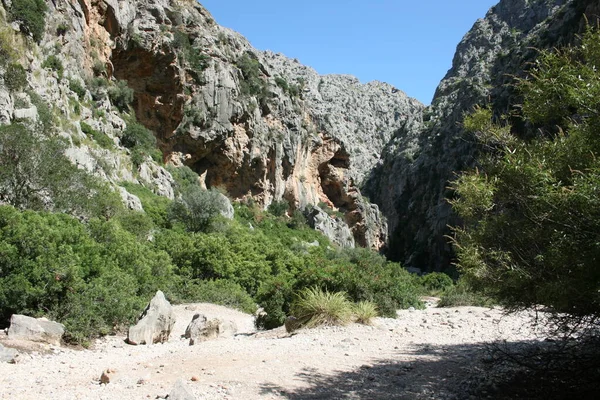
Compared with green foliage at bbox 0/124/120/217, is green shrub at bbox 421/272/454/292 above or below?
below

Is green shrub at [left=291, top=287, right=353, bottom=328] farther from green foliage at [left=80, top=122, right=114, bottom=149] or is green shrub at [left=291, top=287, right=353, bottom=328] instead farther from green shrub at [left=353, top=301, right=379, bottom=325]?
green foliage at [left=80, top=122, right=114, bottom=149]

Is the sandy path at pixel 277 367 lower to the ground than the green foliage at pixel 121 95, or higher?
lower

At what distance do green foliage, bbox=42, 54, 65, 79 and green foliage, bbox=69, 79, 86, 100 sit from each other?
3.63 feet

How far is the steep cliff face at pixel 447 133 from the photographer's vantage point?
5609 cm

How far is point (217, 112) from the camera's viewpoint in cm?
3647

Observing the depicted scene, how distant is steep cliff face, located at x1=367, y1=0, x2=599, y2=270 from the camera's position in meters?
56.1

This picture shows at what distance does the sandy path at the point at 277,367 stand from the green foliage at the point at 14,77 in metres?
13.1

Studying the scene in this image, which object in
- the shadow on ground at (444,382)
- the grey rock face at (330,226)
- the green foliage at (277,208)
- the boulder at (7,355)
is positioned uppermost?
the green foliage at (277,208)

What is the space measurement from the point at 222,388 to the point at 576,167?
13.5 ft

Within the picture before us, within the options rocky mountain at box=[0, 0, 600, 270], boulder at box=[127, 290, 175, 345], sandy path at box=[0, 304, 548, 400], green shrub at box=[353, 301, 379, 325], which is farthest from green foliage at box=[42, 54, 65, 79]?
green shrub at box=[353, 301, 379, 325]

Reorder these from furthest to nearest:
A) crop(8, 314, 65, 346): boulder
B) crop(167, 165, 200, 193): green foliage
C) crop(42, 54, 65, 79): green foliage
Answer: 1. crop(167, 165, 200, 193): green foliage
2. crop(42, 54, 65, 79): green foliage
3. crop(8, 314, 65, 346): boulder

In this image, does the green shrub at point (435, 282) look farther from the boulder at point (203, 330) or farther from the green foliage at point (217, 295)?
the boulder at point (203, 330)

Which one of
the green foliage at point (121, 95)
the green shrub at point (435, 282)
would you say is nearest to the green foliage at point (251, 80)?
the green foliage at point (121, 95)

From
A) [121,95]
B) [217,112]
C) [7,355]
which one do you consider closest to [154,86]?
[121,95]
